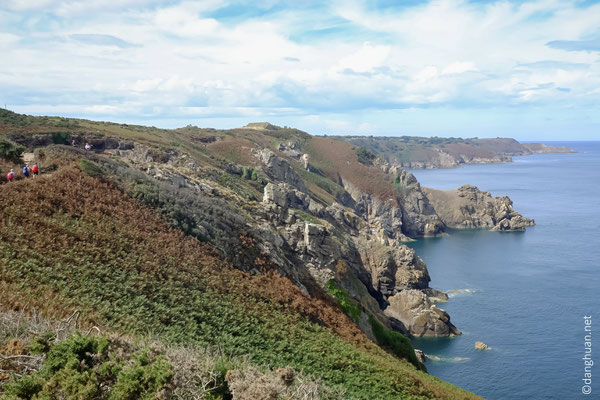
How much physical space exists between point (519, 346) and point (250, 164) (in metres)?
73.1

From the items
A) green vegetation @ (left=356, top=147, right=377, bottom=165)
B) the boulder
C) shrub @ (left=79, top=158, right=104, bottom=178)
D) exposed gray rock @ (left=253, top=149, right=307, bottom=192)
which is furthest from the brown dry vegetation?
shrub @ (left=79, top=158, right=104, bottom=178)

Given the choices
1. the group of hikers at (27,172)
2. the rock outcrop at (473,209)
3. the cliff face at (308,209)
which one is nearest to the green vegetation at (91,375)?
the cliff face at (308,209)

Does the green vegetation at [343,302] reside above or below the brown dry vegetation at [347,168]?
below

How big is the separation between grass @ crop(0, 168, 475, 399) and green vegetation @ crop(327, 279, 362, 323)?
4.28 m

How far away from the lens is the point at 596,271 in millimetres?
75875

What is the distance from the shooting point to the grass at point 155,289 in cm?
1848

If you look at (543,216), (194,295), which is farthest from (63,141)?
(543,216)

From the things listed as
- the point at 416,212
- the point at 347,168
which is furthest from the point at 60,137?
the point at 347,168

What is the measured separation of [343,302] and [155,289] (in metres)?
15.7

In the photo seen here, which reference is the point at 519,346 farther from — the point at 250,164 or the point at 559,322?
the point at 250,164

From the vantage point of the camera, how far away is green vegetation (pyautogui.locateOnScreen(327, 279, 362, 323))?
32.3 metres

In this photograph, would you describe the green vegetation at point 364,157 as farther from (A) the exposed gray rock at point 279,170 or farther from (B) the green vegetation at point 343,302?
(B) the green vegetation at point 343,302

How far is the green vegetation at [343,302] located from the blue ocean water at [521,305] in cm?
1751

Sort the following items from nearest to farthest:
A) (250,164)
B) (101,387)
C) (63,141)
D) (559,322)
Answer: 1. (101,387)
2. (559,322)
3. (63,141)
4. (250,164)
